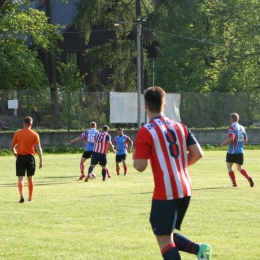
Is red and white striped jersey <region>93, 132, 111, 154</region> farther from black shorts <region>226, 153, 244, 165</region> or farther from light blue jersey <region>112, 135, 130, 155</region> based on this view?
black shorts <region>226, 153, 244, 165</region>

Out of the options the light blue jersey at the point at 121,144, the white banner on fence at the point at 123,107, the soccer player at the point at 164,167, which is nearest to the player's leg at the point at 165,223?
the soccer player at the point at 164,167

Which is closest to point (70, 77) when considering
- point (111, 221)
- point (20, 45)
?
point (20, 45)

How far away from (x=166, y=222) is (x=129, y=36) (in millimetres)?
43393

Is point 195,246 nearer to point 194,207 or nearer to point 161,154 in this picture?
point 161,154

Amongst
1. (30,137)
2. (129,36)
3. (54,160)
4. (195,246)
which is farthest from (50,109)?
(195,246)

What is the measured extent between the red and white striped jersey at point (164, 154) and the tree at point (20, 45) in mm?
38701

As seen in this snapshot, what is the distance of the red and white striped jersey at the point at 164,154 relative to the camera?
744cm

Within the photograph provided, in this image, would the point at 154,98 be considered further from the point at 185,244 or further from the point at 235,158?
the point at 235,158

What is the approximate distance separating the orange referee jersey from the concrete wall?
76.1 feet

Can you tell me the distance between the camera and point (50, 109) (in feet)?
133

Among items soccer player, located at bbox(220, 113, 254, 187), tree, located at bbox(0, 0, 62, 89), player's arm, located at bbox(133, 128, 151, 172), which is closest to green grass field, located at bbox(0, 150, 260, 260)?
soccer player, located at bbox(220, 113, 254, 187)

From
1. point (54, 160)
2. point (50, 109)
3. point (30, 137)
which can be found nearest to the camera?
point (30, 137)

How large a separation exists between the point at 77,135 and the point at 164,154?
112 ft

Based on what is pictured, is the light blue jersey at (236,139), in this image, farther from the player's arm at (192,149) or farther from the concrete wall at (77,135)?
the concrete wall at (77,135)
